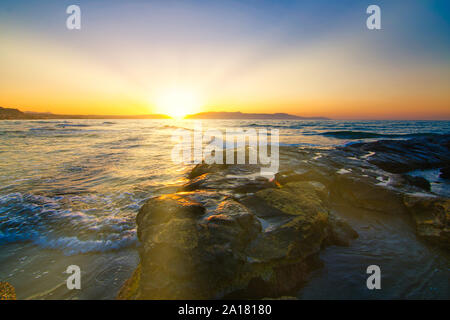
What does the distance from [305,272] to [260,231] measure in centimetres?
84

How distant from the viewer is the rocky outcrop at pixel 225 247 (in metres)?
2.14

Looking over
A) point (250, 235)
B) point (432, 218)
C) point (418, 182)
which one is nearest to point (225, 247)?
point (250, 235)

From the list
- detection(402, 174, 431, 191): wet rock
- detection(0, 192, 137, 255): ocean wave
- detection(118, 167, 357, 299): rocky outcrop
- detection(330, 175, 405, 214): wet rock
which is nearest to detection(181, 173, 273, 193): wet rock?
detection(118, 167, 357, 299): rocky outcrop

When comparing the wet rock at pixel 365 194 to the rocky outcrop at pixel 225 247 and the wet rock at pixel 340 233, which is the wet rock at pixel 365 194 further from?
the rocky outcrop at pixel 225 247

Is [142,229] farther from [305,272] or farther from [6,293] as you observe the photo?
[305,272]

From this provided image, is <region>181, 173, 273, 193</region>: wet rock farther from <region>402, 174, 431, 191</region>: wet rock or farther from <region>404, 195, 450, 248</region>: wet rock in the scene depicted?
<region>402, 174, 431, 191</region>: wet rock

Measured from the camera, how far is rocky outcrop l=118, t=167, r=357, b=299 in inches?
84.1

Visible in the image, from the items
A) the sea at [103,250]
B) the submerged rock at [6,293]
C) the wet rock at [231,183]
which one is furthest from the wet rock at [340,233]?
the submerged rock at [6,293]

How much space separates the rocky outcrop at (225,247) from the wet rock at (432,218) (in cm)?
149

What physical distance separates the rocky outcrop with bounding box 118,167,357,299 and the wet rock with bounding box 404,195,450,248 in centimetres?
149

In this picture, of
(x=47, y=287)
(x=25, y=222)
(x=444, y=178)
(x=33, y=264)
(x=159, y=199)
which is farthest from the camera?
(x=444, y=178)

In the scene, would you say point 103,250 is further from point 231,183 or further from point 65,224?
point 231,183

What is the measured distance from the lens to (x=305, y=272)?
2660 mm
